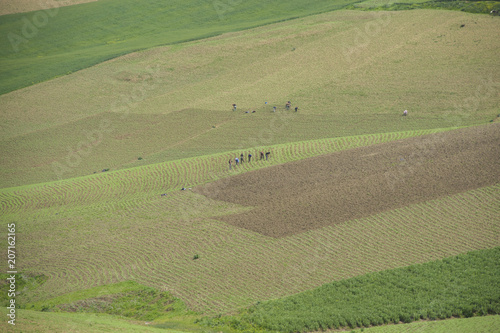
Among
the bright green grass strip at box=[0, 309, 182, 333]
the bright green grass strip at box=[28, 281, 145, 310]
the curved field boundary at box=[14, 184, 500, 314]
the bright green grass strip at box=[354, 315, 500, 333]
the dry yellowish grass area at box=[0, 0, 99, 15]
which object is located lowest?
the bright green grass strip at box=[354, 315, 500, 333]

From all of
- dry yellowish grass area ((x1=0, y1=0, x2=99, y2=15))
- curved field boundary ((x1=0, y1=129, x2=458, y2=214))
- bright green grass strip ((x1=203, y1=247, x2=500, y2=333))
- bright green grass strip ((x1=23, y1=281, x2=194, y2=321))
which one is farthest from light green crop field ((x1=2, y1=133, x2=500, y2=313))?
dry yellowish grass area ((x1=0, y1=0, x2=99, y2=15))

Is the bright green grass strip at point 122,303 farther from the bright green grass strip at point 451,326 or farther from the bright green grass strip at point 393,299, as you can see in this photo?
the bright green grass strip at point 451,326

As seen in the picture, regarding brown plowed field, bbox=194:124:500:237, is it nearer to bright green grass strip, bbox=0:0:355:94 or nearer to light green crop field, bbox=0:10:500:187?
light green crop field, bbox=0:10:500:187

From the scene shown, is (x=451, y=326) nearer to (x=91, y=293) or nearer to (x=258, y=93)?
(x=91, y=293)

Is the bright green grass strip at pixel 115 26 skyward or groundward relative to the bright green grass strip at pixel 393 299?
skyward

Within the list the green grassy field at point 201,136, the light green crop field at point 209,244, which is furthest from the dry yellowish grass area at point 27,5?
the light green crop field at point 209,244

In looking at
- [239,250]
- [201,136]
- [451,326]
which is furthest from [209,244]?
[201,136]
